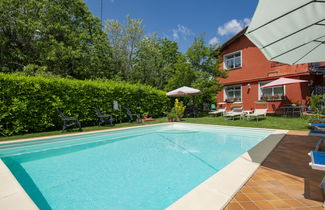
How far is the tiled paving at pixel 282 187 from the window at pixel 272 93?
12.1 meters

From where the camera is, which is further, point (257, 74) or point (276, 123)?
point (257, 74)

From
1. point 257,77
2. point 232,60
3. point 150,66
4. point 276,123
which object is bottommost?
point 276,123

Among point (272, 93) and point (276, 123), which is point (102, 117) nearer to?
point (276, 123)

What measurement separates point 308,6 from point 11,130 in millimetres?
10258

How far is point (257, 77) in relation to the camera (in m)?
14.4

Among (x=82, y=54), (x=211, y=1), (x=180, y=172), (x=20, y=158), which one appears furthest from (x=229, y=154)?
(x=82, y=54)

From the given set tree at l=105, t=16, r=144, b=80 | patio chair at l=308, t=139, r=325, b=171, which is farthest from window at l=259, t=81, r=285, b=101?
tree at l=105, t=16, r=144, b=80

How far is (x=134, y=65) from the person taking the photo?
23094 mm

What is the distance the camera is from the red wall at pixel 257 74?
12266 mm

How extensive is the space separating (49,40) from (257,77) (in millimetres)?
20200

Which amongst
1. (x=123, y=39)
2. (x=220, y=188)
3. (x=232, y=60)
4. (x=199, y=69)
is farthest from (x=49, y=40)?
(x=220, y=188)

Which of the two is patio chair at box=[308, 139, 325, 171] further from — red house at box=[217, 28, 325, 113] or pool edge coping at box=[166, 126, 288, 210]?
red house at box=[217, 28, 325, 113]

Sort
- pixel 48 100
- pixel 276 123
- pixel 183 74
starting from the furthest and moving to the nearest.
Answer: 1. pixel 183 74
2. pixel 276 123
3. pixel 48 100

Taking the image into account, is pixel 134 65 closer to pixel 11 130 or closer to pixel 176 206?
pixel 11 130
